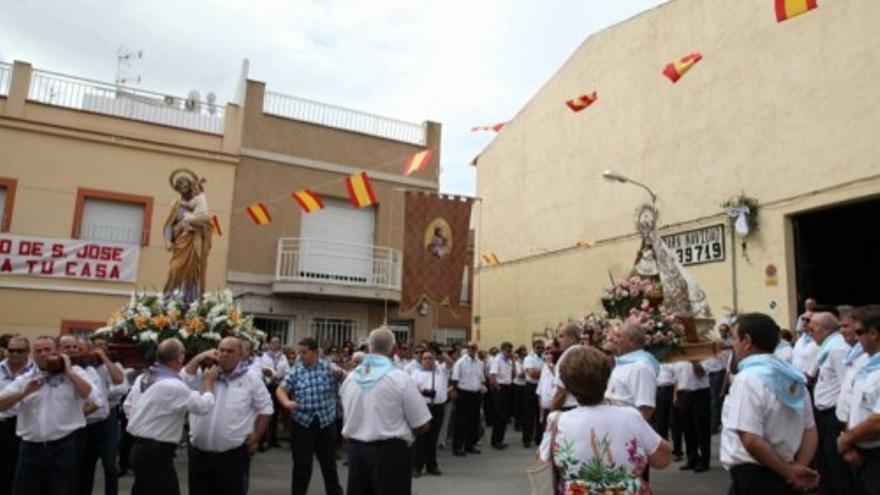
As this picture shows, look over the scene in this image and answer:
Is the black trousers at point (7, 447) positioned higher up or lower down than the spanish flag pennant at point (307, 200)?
lower down

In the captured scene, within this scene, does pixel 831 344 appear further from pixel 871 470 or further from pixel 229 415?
pixel 229 415

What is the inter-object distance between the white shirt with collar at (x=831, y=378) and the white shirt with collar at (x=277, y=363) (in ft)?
26.4

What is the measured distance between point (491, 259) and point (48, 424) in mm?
19719

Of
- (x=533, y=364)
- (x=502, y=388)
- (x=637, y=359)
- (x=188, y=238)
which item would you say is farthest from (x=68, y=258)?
(x=637, y=359)

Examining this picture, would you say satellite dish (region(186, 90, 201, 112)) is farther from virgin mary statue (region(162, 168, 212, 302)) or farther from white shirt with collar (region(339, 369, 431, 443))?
white shirt with collar (region(339, 369, 431, 443))

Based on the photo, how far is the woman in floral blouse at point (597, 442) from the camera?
3.06 meters

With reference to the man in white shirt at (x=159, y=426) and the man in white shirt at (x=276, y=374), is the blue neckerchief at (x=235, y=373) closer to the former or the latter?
the man in white shirt at (x=159, y=426)

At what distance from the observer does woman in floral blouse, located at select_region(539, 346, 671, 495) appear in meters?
3.06

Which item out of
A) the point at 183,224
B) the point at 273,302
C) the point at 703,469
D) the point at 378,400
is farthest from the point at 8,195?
the point at 703,469

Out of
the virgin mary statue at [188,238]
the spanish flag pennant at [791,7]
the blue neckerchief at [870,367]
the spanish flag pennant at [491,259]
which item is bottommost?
the blue neckerchief at [870,367]

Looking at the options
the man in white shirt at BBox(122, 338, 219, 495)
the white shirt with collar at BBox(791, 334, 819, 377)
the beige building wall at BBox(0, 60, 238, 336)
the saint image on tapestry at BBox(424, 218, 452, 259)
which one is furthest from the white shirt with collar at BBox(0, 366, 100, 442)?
the saint image on tapestry at BBox(424, 218, 452, 259)

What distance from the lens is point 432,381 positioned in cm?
1070

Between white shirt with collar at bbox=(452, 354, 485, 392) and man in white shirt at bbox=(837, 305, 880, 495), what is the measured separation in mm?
7835

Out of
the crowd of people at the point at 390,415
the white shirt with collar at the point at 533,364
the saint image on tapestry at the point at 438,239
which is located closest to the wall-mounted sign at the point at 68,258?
the saint image on tapestry at the point at 438,239
